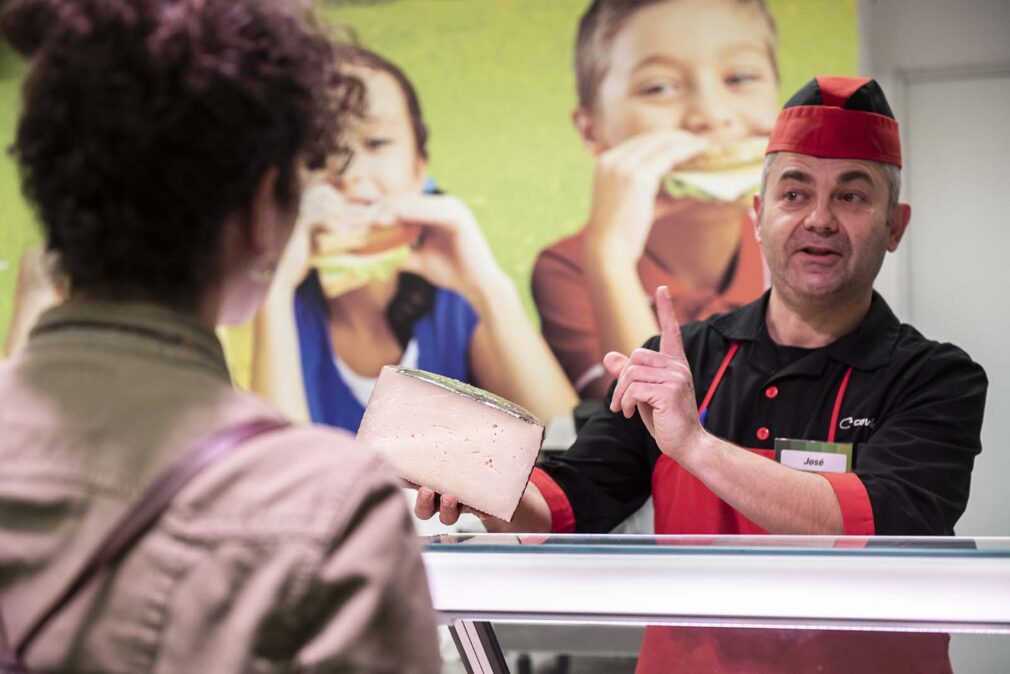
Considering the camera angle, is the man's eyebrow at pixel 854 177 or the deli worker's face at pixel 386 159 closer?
the man's eyebrow at pixel 854 177

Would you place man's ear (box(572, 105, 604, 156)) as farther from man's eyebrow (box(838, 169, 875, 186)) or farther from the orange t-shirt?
man's eyebrow (box(838, 169, 875, 186))

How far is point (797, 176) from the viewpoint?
5.60 feet

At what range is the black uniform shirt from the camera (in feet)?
4.84

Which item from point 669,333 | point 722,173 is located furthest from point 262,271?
point 722,173

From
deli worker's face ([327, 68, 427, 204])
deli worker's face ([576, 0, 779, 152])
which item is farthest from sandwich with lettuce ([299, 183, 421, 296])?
deli worker's face ([576, 0, 779, 152])

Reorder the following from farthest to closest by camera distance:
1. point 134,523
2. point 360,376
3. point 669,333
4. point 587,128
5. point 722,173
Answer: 1. point 360,376
2. point 587,128
3. point 722,173
4. point 669,333
5. point 134,523

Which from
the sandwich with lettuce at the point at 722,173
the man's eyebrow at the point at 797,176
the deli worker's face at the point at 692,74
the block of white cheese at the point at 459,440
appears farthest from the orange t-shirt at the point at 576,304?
the block of white cheese at the point at 459,440

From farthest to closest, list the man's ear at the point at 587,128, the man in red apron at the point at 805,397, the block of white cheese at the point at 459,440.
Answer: the man's ear at the point at 587,128
the man in red apron at the point at 805,397
the block of white cheese at the point at 459,440

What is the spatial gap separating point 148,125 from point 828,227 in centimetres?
127

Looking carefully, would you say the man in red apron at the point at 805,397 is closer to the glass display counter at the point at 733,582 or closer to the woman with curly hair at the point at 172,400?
the glass display counter at the point at 733,582

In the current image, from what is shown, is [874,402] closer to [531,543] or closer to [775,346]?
[775,346]

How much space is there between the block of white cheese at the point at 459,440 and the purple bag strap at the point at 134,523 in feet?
2.06

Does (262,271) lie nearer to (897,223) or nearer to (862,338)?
(862,338)

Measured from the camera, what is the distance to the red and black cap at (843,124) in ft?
5.48
